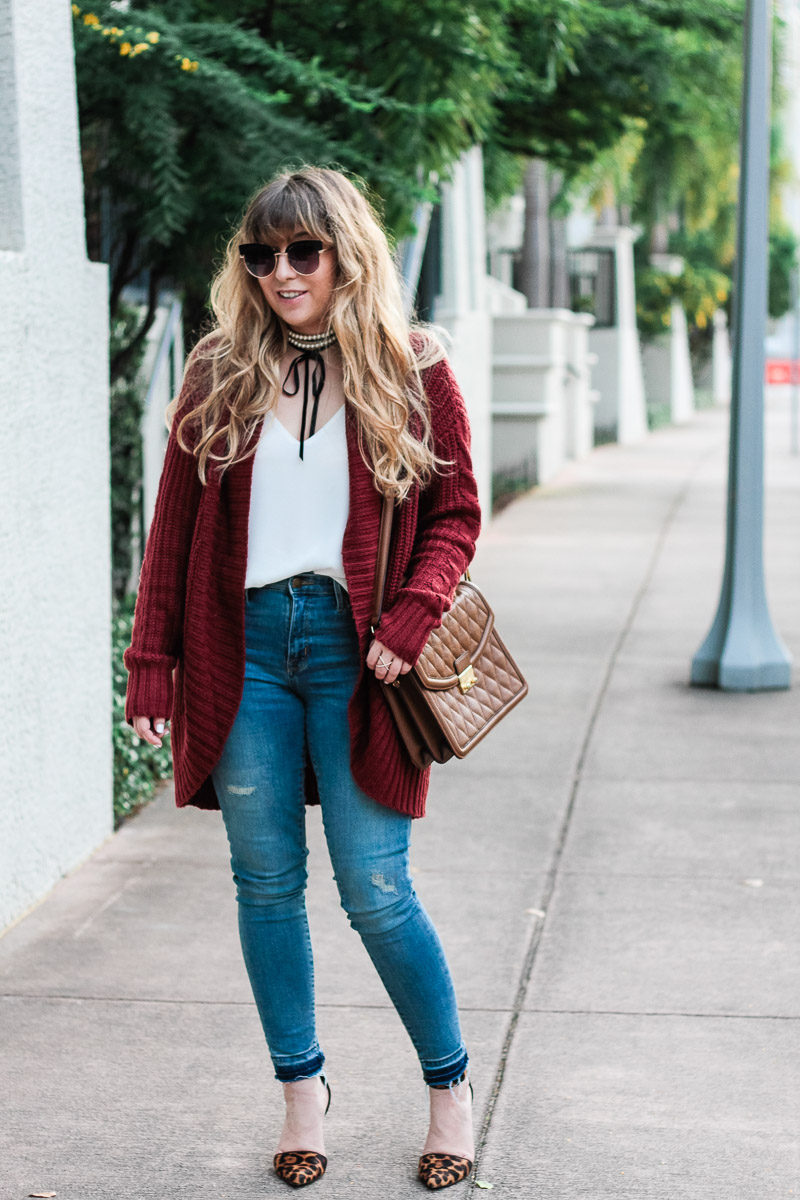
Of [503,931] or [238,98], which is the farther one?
[238,98]

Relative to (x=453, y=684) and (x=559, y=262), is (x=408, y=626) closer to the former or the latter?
(x=453, y=684)

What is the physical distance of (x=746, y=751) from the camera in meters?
6.68

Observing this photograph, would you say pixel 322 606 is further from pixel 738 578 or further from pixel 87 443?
pixel 738 578

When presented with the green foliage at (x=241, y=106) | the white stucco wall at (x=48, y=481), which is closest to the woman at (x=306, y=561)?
the white stucco wall at (x=48, y=481)

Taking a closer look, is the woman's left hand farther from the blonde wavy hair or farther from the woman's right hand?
the woman's right hand

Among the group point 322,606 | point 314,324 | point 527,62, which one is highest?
point 527,62

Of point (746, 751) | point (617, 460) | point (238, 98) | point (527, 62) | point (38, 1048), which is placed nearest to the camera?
point (38, 1048)

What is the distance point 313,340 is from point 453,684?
2.26 ft

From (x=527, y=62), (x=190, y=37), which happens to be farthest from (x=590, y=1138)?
(x=527, y=62)

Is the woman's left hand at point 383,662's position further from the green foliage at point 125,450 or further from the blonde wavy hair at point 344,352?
the green foliage at point 125,450

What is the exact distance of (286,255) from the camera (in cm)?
297

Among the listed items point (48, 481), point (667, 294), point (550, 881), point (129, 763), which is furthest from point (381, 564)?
point (667, 294)

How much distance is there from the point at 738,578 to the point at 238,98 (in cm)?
334

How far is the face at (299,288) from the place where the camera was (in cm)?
297
